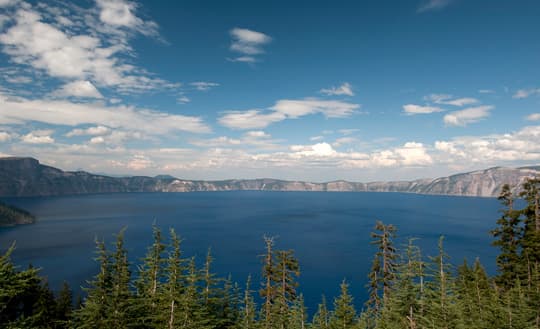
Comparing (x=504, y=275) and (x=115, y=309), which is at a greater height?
(x=115, y=309)

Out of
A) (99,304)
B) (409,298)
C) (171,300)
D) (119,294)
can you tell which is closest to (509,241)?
(409,298)

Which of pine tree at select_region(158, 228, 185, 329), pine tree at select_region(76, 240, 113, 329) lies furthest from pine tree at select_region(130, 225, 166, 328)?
pine tree at select_region(76, 240, 113, 329)

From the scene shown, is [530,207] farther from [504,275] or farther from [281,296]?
[281,296]

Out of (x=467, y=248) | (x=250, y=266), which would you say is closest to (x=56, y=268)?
(x=250, y=266)

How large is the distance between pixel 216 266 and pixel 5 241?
459ft

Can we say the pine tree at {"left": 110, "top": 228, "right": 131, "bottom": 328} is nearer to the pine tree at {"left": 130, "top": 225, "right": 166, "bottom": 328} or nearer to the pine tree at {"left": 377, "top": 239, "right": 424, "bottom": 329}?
the pine tree at {"left": 130, "top": 225, "right": 166, "bottom": 328}

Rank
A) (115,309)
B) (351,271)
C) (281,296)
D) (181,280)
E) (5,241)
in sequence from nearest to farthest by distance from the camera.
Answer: (115,309) → (181,280) → (281,296) → (351,271) → (5,241)

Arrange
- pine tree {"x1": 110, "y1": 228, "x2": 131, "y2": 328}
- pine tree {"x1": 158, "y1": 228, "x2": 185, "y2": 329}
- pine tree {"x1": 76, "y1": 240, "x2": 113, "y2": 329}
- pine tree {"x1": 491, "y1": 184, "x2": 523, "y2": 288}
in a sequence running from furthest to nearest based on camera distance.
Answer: pine tree {"x1": 491, "y1": 184, "x2": 523, "y2": 288} < pine tree {"x1": 110, "y1": 228, "x2": 131, "y2": 328} < pine tree {"x1": 76, "y1": 240, "x2": 113, "y2": 329} < pine tree {"x1": 158, "y1": 228, "x2": 185, "y2": 329}

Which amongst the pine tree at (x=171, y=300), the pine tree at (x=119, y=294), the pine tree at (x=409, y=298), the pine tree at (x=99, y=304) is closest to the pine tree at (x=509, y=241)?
the pine tree at (x=409, y=298)

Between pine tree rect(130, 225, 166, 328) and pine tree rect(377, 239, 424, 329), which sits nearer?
pine tree rect(377, 239, 424, 329)

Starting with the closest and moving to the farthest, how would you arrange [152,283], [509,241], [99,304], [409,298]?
[409,298]
[99,304]
[152,283]
[509,241]

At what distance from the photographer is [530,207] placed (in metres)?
39.6

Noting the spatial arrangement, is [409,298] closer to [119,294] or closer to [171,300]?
[171,300]

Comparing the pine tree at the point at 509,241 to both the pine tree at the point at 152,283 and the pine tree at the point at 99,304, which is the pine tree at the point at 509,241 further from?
the pine tree at the point at 99,304
